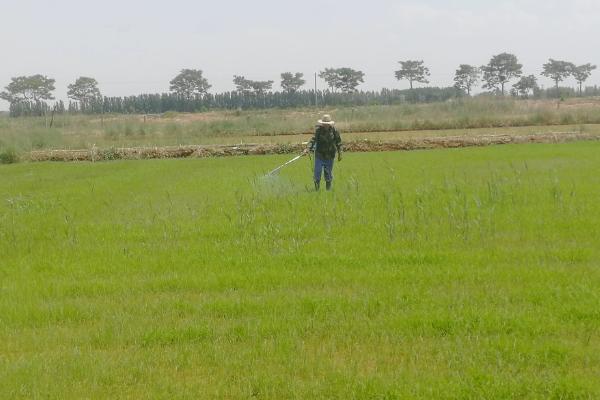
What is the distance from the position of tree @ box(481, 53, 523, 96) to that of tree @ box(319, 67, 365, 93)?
15.5 m

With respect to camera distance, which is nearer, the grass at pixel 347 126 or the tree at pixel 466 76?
the grass at pixel 347 126

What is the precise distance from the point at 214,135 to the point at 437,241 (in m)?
34.3

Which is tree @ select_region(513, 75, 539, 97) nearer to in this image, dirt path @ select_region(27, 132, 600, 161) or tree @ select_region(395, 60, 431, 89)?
tree @ select_region(395, 60, 431, 89)

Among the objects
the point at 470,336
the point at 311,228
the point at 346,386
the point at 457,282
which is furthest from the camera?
the point at 311,228

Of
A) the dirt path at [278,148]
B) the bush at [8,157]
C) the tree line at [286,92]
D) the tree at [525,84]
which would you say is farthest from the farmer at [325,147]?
the tree at [525,84]

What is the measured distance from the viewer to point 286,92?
71.1 meters

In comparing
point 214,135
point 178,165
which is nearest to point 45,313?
point 178,165

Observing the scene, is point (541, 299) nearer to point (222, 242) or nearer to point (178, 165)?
point (222, 242)

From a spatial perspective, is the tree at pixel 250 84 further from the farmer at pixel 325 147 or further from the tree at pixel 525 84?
the farmer at pixel 325 147

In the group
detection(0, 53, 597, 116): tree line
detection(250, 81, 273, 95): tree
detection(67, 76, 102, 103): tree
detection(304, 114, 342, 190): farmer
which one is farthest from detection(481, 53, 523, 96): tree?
detection(304, 114, 342, 190): farmer

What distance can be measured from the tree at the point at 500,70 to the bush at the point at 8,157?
6445cm

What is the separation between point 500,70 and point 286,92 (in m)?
28.6

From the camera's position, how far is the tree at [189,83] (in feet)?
288

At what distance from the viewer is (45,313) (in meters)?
6.58
